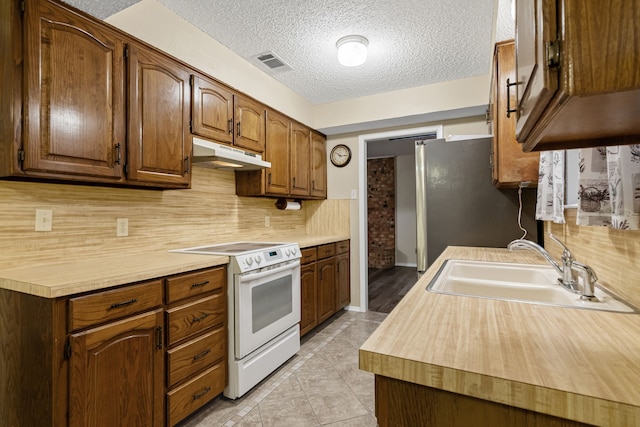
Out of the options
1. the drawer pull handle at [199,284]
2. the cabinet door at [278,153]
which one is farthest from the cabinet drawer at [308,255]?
the drawer pull handle at [199,284]

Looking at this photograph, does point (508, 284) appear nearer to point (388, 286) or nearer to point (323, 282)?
point (323, 282)

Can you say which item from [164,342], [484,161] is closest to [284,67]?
[484,161]

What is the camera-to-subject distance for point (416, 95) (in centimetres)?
306

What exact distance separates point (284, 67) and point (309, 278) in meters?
1.86

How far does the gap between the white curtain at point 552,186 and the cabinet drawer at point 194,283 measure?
1.82 m

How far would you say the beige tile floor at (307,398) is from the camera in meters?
1.73

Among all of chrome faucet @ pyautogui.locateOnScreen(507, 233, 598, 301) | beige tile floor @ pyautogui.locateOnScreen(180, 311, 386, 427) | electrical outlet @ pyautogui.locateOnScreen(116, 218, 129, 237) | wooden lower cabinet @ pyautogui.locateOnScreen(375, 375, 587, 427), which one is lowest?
beige tile floor @ pyautogui.locateOnScreen(180, 311, 386, 427)

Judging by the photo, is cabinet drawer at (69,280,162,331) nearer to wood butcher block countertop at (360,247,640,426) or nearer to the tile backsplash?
the tile backsplash

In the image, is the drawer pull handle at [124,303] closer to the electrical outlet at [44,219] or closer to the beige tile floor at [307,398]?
the electrical outlet at [44,219]

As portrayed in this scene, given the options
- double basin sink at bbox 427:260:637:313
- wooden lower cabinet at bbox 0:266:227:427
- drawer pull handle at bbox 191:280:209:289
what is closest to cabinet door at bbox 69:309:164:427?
wooden lower cabinet at bbox 0:266:227:427

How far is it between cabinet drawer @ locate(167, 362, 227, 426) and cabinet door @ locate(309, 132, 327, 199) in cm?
201

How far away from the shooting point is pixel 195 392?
66.6 inches

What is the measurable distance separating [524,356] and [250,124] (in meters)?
2.42

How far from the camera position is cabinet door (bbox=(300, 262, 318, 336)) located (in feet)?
8.88
